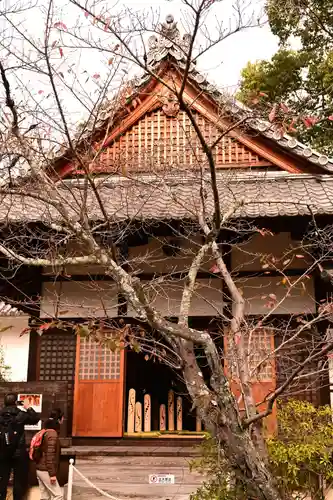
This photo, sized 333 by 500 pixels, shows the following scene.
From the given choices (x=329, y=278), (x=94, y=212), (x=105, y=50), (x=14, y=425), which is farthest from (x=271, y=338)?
(x=105, y=50)

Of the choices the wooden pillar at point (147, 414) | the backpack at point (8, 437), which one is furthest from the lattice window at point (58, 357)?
the backpack at point (8, 437)

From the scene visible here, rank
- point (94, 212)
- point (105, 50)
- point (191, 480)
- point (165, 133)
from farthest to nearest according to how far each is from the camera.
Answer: point (165, 133) → point (94, 212) → point (191, 480) → point (105, 50)

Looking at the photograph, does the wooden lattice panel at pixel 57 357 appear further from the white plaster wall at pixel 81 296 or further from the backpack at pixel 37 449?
the backpack at pixel 37 449

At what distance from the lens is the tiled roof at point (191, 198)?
7997 mm

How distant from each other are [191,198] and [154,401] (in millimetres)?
5586

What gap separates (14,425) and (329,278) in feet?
16.1

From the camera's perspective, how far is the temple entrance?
10.5 meters

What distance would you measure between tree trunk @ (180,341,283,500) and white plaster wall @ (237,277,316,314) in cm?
453

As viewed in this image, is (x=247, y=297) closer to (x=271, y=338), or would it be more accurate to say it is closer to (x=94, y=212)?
(x=271, y=338)

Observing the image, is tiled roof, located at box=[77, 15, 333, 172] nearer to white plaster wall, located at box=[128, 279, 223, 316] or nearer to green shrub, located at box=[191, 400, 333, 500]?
white plaster wall, located at box=[128, 279, 223, 316]

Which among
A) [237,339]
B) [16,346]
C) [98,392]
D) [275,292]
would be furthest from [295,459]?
[16,346]

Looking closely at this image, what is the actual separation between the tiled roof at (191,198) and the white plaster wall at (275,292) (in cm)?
143

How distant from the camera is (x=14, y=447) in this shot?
7.68 m

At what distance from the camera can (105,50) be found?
5164 millimetres
